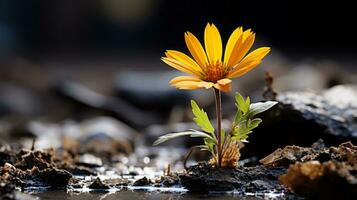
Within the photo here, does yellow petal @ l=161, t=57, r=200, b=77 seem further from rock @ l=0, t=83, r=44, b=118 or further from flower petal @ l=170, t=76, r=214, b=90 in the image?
rock @ l=0, t=83, r=44, b=118

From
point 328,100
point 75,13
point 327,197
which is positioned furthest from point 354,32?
point 327,197

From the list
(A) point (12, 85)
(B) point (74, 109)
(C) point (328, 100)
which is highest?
(A) point (12, 85)

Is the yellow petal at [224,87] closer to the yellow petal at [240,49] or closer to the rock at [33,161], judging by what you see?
the yellow petal at [240,49]

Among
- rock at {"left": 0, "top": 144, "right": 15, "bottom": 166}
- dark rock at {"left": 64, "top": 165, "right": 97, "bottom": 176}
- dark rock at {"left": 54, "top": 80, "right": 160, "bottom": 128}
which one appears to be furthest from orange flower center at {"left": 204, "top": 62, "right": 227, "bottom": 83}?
dark rock at {"left": 54, "top": 80, "right": 160, "bottom": 128}

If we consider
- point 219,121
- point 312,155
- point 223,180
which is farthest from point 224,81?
point 312,155

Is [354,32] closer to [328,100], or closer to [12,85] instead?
[12,85]

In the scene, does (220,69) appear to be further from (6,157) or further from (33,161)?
(6,157)
